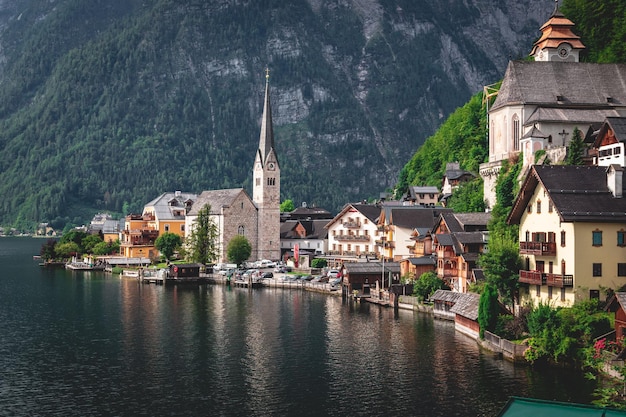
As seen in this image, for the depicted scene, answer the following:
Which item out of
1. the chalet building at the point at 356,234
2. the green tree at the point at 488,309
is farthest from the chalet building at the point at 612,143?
the chalet building at the point at 356,234

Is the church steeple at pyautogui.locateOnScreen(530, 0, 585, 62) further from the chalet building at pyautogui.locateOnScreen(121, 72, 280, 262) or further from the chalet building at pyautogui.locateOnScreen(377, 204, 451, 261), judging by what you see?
the chalet building at pyautogui.locateOnScreen(121, 72, 280, 262)

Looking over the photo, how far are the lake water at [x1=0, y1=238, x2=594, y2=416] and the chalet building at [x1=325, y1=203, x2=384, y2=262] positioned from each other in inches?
1285

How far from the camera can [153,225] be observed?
159875 millimetres

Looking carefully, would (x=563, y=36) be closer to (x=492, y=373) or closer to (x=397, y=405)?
(x=492, y=373)

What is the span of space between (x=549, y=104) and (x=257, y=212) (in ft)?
218

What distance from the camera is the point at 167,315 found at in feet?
275

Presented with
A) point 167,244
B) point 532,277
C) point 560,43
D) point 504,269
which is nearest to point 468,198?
point 560,43

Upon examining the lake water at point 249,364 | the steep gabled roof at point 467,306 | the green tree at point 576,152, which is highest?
the green tree at point 576,152

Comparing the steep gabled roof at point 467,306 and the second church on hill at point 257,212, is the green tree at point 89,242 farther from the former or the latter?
the steep gabled roof at point 467,306

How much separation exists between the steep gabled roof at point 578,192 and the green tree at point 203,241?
77910 millimetres

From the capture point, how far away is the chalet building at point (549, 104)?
87.5 meters

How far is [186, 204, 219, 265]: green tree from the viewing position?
437ft

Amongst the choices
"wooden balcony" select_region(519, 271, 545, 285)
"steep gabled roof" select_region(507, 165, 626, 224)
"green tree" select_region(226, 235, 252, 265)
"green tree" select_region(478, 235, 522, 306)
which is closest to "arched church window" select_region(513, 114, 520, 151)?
"green tree" select_region(478, 235, 522, 306)

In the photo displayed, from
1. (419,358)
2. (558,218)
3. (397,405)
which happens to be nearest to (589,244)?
(558,218)
